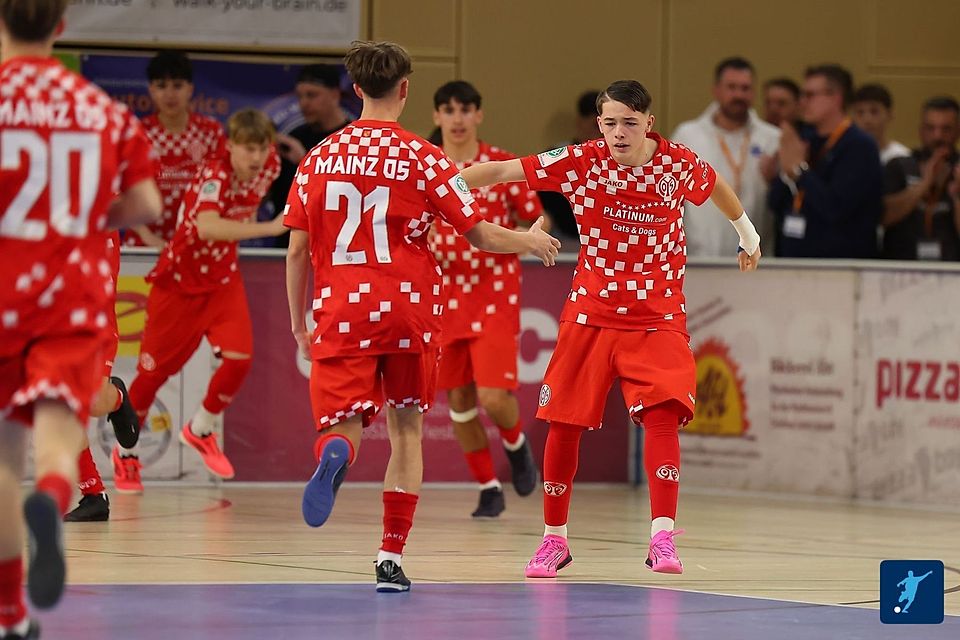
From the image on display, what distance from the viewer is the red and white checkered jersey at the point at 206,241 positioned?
31.7ft

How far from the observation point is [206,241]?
970 cm

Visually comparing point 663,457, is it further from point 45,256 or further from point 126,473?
point 126,473

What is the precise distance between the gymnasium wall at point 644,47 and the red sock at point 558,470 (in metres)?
6.12

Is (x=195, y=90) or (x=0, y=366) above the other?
(x=195, y=90)

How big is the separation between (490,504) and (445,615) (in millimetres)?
3462

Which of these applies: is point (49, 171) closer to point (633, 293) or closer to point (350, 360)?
point (350, 360)

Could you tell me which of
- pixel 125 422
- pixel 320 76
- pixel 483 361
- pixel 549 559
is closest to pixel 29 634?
pixel 549 559

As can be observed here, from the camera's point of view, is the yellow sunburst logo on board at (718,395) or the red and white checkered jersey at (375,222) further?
the yellow sunburst logo on board at (718,395)

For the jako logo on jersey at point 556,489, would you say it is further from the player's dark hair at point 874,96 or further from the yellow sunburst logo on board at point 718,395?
the player's dark hair at point 874,96

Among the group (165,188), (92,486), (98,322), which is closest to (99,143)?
(98,322)

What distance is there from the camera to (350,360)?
6188 mm

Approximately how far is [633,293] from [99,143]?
2.85 meters

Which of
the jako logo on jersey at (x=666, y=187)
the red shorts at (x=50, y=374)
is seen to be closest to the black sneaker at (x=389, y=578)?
the jako logo on jersey at (x=666, y=187)

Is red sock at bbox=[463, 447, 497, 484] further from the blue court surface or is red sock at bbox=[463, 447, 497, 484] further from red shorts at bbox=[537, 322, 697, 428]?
the blue court surface
